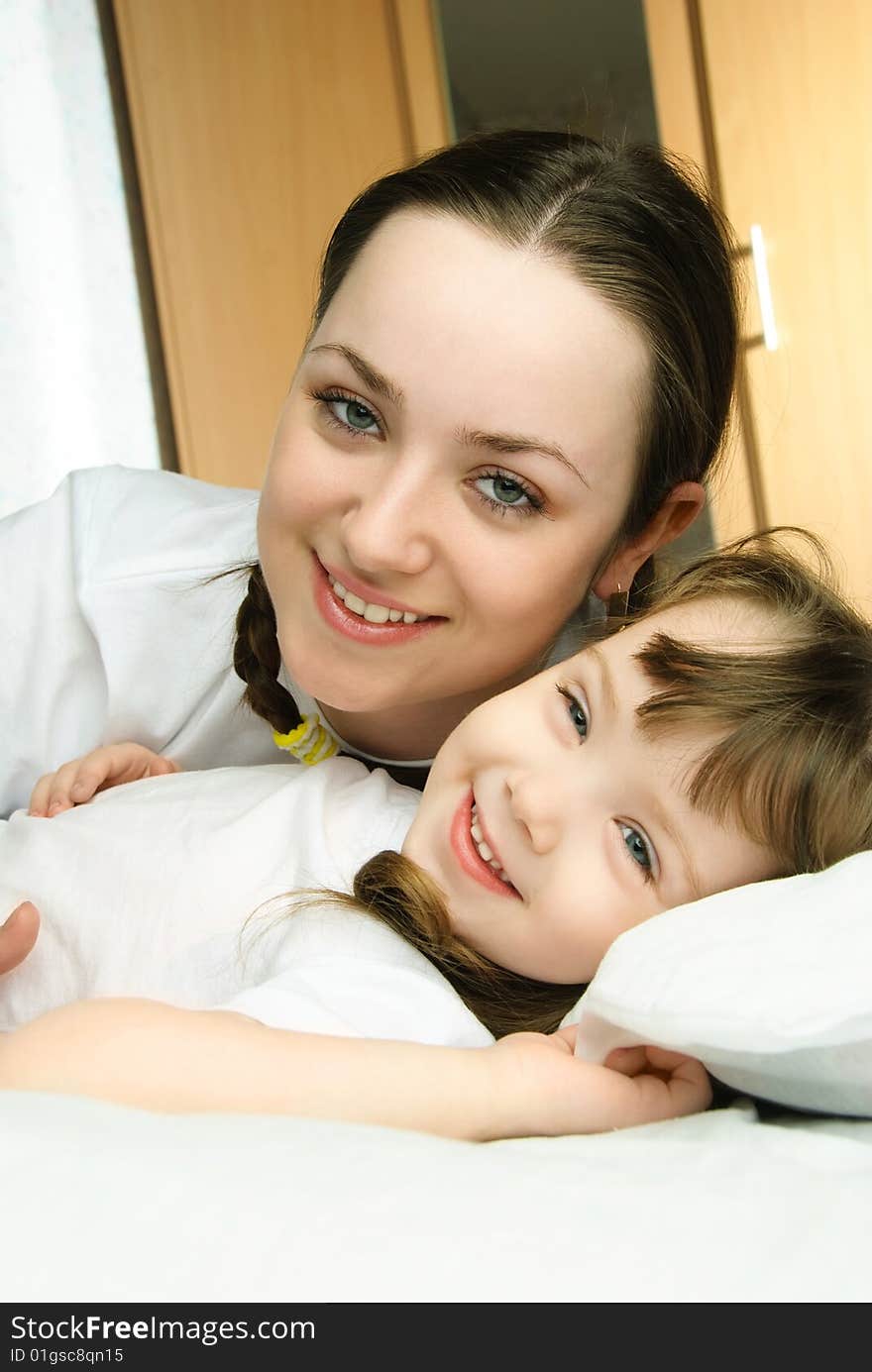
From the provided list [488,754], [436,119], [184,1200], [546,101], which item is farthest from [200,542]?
[436,119]

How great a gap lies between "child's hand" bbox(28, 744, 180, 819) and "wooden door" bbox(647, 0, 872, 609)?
5.67ft

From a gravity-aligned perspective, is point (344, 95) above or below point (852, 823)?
above

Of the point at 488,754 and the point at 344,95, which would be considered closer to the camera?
the point at 488,754

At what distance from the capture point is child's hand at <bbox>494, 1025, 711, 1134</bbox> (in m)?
0.73

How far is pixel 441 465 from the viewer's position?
107 cm

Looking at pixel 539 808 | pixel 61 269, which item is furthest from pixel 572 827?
pixel 61 269

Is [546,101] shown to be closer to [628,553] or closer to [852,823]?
[628,553]

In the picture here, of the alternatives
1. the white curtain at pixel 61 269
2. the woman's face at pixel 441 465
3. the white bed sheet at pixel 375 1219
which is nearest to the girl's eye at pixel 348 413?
the woman's face at pixel 441 465

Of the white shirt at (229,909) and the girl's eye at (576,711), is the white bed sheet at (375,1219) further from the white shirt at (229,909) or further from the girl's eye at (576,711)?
the girl's eye at (576,711)

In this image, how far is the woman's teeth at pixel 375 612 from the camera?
1119 millimetres

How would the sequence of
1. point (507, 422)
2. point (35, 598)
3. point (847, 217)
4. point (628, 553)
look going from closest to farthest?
point (507, 422), point (628, 553), point (35, 598), point (847, 217)

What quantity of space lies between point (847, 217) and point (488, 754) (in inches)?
84.5

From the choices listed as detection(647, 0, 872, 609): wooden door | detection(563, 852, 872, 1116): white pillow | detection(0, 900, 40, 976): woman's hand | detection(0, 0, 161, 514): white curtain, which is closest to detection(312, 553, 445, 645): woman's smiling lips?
detection(0, 900, 40, 976): woman's hand

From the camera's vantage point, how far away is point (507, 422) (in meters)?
1.05
